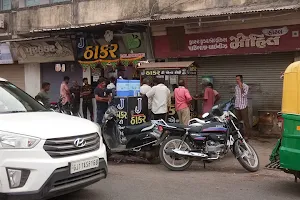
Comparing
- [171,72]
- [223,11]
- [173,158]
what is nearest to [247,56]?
[223,11]

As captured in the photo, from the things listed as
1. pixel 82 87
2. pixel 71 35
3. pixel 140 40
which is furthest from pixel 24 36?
pixel 140 40

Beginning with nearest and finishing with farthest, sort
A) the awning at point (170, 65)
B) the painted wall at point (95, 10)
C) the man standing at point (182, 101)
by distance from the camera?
the man standing at point (182, 101), the awning at point (170, 65), the painted wall at point (95, 10)

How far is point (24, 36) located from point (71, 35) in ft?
8.95

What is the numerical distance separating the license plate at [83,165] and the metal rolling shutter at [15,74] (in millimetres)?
13372

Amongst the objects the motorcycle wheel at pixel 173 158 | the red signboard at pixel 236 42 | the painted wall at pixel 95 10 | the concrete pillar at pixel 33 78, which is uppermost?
the painted wall at pixel 95 10

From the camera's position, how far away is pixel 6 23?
53.4 feet

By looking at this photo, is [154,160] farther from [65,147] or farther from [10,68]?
[10,68]

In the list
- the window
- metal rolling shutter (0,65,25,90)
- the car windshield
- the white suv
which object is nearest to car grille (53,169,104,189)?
the white suv

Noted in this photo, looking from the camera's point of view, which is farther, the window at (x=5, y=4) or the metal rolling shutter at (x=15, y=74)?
the metal rolling shutter at (x=15, y=74)

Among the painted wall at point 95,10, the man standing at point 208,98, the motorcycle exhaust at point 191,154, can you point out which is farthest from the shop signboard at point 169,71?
the motorcycle exhaust at point 191,154

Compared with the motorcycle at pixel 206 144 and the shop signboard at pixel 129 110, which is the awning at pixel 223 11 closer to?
the shop signboard at pixel 129 110

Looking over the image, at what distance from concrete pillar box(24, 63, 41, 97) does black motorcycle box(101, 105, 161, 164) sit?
9367mm

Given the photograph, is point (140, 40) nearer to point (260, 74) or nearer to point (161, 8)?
point (161, 8)

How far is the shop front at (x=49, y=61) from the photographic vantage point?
49.2ft
